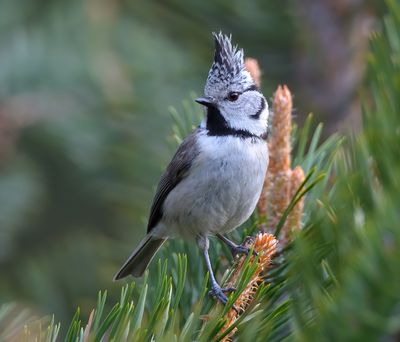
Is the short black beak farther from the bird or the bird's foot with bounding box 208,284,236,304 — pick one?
the bird's foot with bounding box 208,284,236,304

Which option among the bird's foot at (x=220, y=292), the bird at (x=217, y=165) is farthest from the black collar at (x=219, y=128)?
the bird's foot at (x=220, y=292)

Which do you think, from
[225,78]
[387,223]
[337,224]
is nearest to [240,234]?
[225,78]

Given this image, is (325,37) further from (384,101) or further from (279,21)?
(384,101)

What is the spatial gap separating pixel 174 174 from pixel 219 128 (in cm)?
32

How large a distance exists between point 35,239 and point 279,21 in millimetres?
1655

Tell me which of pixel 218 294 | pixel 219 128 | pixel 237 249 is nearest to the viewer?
pixel 218 294

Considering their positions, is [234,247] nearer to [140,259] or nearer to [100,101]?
[140,259]

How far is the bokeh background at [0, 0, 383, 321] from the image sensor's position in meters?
3.49

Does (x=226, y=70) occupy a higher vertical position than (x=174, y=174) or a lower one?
higher

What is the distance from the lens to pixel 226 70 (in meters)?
3.27

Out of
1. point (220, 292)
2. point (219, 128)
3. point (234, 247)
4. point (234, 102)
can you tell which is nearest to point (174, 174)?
point (219, 128)

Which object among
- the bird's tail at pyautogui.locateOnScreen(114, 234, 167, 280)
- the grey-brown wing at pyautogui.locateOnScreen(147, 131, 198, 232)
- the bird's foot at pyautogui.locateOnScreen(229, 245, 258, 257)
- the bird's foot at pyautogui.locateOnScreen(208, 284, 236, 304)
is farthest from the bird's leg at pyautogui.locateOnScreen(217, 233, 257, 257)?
the grey-brown wing at pyautogui.locateOnScreen(147, 131, 198, 232)

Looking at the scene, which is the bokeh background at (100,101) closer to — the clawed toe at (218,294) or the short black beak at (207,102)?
the short black beak at (207,102)

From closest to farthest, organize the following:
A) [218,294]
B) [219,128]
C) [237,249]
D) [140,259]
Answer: [218,294] < [237,249] < [140,259] < [219,128]
